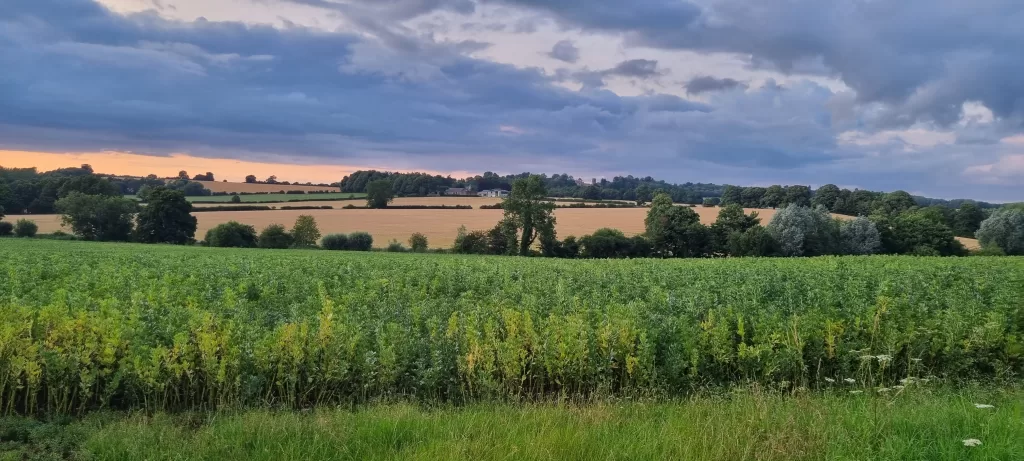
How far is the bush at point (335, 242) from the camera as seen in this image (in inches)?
2840

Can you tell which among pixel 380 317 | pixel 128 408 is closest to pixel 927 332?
pixel 380 317

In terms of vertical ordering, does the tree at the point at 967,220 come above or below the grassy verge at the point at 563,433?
above

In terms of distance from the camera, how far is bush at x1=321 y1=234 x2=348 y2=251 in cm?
7212

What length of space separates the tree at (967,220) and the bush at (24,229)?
429ft

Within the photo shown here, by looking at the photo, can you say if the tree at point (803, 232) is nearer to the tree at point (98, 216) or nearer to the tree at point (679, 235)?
the tree at point (679, 235)

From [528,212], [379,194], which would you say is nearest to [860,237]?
[528,212]

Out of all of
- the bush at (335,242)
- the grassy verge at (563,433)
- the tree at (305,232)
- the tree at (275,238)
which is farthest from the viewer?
the tree at (305,232)

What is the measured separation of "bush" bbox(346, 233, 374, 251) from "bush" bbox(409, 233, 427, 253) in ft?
16.9

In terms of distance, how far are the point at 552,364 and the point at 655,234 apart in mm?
64869

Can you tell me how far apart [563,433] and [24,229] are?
93.6m

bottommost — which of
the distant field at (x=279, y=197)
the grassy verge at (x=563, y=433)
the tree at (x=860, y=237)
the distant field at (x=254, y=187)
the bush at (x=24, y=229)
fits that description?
the bush at (x=24, y=229)

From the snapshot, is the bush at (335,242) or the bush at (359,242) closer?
the bush at (359,242)

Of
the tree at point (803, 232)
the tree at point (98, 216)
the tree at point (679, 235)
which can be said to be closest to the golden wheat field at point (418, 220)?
the tree at point (98, 216)

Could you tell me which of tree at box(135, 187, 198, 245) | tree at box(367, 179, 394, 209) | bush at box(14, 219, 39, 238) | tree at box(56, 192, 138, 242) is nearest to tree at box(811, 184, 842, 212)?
tree at box(367, 179, 394, 209)
